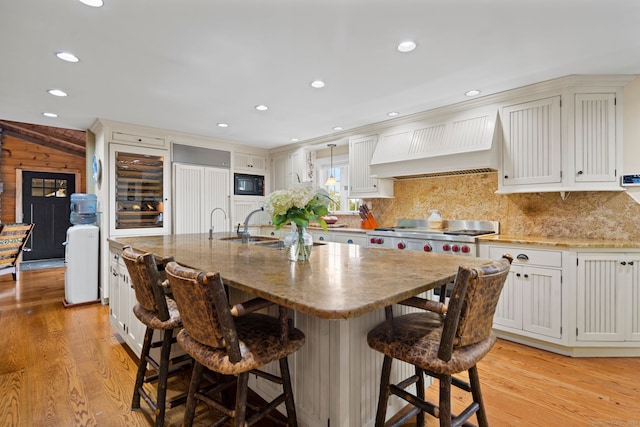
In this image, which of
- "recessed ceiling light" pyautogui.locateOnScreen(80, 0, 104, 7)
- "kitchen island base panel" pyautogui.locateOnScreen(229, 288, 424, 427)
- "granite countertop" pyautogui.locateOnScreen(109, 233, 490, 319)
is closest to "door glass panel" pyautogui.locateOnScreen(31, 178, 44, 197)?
"granite countertop" pyautogui.locateOnScreen(109, 233, 490, 319)

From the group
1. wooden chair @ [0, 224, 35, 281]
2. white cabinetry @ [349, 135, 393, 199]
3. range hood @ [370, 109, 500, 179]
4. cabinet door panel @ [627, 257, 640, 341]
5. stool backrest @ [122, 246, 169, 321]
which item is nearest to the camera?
stool backrest @ [122, 246, 169, 321]

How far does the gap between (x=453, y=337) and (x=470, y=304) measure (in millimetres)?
132

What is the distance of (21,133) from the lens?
6.14 m

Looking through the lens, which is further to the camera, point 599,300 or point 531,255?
point 531,255

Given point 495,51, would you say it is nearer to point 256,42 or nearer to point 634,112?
point 634,112

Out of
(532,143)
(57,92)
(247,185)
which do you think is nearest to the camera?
(532,143)

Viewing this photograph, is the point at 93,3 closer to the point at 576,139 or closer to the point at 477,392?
the point at 477,392

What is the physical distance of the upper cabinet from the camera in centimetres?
261

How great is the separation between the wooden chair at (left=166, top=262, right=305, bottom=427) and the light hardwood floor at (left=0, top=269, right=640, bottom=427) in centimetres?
75

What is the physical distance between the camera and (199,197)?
4.82 metres

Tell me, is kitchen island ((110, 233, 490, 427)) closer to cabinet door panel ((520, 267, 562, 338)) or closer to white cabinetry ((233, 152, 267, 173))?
cabinet door panel ((520, 267, 562, 338))

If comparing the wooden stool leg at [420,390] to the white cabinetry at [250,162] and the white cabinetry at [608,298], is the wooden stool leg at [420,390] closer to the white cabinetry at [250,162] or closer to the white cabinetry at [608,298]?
the white cabinetry at [608,298]

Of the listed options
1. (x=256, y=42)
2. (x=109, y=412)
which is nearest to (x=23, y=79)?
(x=256, y=42)

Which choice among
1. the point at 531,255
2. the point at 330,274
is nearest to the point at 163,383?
the point at 330,274
